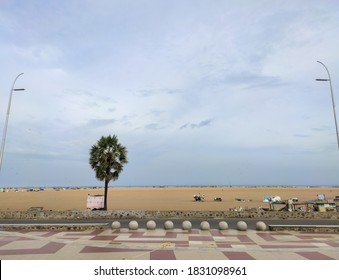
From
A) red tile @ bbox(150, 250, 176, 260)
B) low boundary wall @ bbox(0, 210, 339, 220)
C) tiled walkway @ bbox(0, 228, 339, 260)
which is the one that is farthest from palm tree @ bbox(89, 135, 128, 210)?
red tile @ bbox(150, 250, 176, 260)

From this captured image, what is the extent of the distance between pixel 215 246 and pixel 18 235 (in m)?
11.0

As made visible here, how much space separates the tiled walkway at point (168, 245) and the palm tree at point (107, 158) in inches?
500

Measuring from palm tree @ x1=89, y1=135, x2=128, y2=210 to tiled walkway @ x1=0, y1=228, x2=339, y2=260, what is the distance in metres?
12.7

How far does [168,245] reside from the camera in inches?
500

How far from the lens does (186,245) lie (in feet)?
41.9

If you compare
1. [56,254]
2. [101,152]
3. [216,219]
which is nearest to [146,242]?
[56,254]

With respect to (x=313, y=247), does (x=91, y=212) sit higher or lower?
higher

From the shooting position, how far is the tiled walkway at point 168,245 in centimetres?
1084

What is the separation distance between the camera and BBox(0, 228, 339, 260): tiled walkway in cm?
1084

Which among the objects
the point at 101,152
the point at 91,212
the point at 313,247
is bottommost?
the point at 313,247

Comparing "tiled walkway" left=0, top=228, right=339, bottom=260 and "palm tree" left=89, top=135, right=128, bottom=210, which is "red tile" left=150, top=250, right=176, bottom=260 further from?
"palm tree" left=89, top=135, right=128, bottom=210

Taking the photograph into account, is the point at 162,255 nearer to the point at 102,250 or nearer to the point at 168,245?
the point at 168,245
